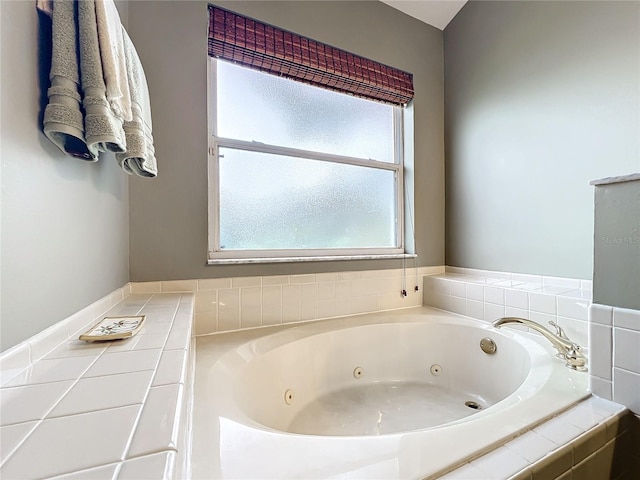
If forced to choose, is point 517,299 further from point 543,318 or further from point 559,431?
point 559,431

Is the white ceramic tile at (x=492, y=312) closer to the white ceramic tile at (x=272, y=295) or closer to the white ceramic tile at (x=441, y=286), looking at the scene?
the white ceramic tile at (x=441, y=286)

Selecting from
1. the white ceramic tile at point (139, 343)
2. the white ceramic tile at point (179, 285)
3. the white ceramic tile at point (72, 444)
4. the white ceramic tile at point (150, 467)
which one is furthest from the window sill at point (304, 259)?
the white ceramic tile at point (150, 467)

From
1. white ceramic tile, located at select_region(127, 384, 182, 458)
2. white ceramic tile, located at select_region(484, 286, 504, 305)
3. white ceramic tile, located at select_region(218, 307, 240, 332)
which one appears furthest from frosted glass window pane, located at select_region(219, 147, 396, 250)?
white ceramic tile, located at select_region(127, 384, 182, 458)

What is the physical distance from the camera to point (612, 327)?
84cm

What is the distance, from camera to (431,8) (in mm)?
2016

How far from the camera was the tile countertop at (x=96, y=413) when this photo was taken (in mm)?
333

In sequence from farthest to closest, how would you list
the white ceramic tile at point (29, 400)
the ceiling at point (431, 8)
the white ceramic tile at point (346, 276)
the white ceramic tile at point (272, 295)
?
the ceiling at point (431, 8)
the white ceramic tile at point (346, 276)
the white ceramic tile at point (272, 295)
the white ceramic tile at point (29, 400)

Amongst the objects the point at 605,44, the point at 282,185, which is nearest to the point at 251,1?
the point at 282,185

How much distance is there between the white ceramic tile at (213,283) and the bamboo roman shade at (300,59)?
3.93 feet

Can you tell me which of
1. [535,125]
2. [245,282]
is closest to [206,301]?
[245,282]

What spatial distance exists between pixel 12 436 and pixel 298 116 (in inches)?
70.4

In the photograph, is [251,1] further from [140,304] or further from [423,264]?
[423,264]

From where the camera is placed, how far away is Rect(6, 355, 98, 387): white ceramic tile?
0.52 meters

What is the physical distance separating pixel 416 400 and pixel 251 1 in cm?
234
